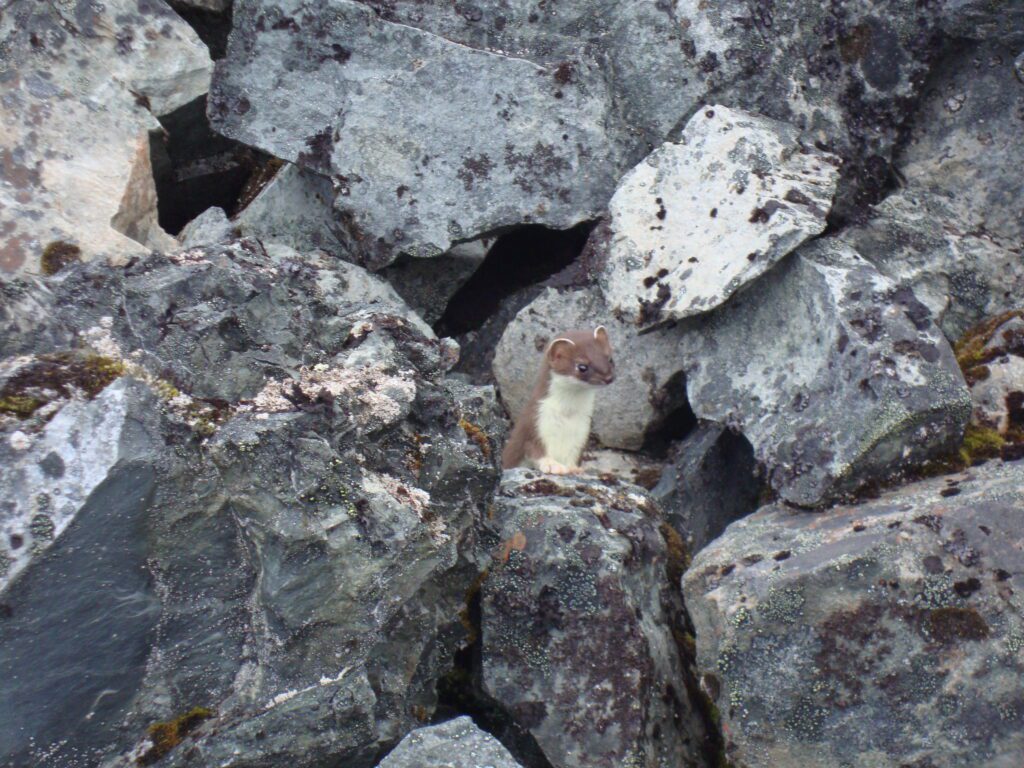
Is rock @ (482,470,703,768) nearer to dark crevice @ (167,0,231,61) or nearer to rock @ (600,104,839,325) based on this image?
rock @ (600,104,839,325)

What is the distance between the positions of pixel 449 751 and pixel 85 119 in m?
5.60

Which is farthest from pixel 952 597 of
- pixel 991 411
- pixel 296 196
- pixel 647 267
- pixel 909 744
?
pixel 296 196

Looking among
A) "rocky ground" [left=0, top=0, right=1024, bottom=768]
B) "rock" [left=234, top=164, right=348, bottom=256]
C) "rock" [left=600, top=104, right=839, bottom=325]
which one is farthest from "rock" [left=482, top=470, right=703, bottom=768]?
"rock" [left=234, top=164, right=348, bottom=256]

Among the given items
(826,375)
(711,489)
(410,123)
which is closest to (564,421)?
(711,489)

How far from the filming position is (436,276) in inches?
339

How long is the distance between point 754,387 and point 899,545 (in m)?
1.82

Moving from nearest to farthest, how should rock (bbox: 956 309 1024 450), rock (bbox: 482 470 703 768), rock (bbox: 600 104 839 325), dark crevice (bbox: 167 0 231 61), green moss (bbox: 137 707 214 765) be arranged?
1. green moss (bbox: 137 707 214 765)
2. rock (bbox: 482 470 703 768)
3. rock (bbox: 956 309 1024 450)
4. rock (bbox: 600 104 839 325)
5. dark crevice (bbox: 167 0 231 61)

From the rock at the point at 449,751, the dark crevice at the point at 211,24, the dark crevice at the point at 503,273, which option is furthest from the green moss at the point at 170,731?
the dark crevice at the point at 211,24

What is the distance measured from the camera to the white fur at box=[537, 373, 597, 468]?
8.36 metres

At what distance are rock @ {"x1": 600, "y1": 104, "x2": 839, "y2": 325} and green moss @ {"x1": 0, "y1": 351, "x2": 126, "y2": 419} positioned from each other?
3.68 metres

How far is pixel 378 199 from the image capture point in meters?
8.05

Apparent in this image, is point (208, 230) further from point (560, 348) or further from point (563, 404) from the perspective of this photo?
point (563, 404)

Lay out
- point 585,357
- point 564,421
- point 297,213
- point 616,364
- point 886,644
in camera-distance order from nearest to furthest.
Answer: point 886,644, point 585,357, point 616,364, point 564,421, point 297,213

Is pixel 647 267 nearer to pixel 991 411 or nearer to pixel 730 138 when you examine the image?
pixel 730 138
